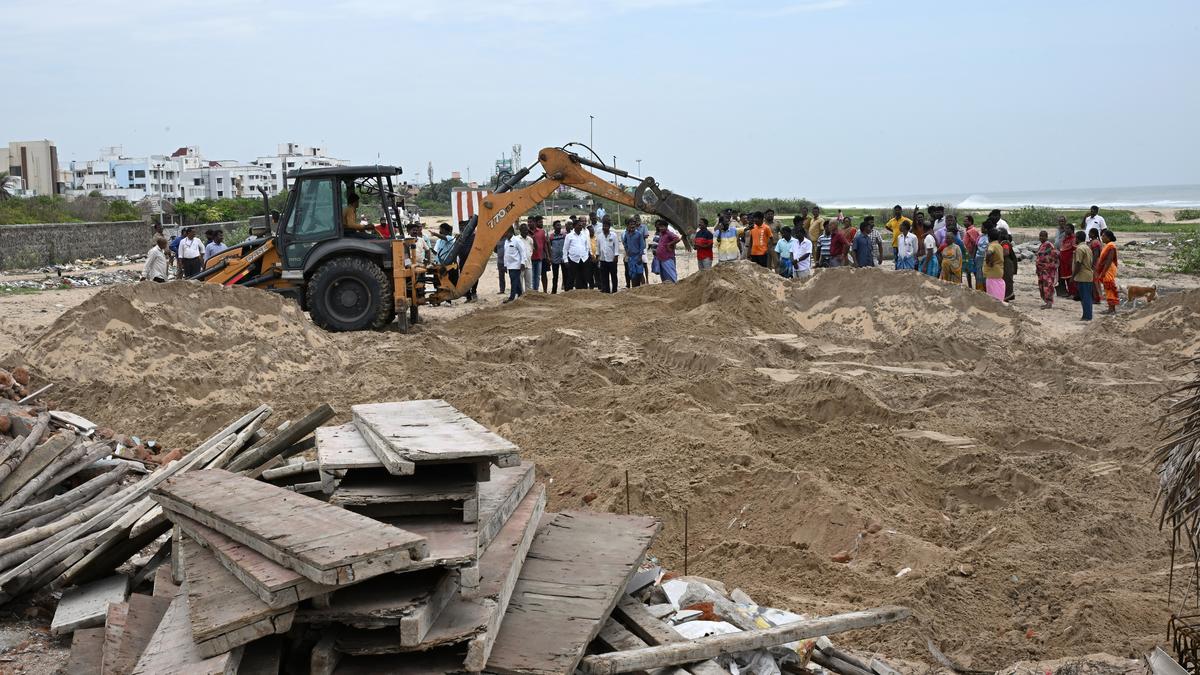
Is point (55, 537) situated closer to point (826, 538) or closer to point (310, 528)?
point (310, 528)

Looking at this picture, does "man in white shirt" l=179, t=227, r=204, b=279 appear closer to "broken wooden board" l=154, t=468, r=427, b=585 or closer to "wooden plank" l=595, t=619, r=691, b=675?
"broken wooden board" l=154, t=468, r=427, b=585

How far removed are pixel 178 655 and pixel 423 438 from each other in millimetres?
1360

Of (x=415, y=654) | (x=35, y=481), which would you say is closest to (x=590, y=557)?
(x=415, y=654)

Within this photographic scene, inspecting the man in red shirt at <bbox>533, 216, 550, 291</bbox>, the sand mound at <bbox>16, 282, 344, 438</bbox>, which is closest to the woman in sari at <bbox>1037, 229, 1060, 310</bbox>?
the man in red shirt at <bbox>533, 216, 550, 291</bbox>

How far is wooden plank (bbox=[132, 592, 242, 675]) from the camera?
3.75 meters

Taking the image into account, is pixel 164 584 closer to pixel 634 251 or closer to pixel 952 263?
pixel 952 263

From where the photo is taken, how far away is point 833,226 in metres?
18.2

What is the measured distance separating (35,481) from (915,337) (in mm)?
9900

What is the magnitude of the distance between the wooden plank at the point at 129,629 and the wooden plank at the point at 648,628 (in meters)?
2.00

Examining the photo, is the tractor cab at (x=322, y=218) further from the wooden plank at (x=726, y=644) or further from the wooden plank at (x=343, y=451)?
the wooden plank at (x=726, y=644)

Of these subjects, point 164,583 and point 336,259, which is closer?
point 164,583

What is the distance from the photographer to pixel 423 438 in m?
4.85

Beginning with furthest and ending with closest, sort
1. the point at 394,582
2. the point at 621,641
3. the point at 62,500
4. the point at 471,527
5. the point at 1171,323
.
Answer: the point at 1171,323 < the point at 62,500 < the point at 621,641 < the point at 471,527 < the point at 394,582

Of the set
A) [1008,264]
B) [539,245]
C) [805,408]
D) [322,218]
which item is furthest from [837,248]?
[805,408]
